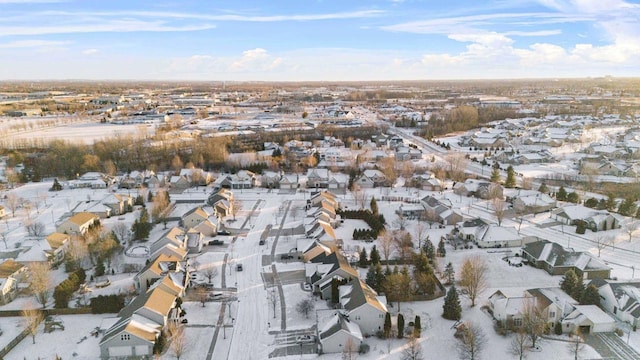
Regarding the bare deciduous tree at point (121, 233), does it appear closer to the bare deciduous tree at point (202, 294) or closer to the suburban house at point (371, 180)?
the bare deciduous tree at point (202, 294)

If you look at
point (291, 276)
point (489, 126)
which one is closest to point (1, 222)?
point (291, 276)

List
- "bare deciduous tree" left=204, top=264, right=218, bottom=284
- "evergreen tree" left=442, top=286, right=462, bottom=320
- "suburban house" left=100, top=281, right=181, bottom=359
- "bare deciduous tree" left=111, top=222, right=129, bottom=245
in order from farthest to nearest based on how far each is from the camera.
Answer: "bare deciduous tree" left=111, top=222, right=129, bottom=245
"bare deciduous tree" left=204, top=264, right=218, bottom=284
"evergreen tree" left=442, top=286, right=462, bottom=320
"suburban house" left=100, top=281, right=181, bottom=359

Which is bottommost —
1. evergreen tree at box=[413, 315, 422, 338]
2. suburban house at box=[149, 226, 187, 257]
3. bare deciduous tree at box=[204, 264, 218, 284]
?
bare deciduous tree at box=[204, 264, 218, 284]

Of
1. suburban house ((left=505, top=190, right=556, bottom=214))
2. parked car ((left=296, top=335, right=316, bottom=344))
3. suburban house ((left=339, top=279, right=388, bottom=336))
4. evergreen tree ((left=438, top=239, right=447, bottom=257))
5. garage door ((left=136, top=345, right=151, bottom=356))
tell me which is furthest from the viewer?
suburban house ((left=505, top=190, right=556, bottom=214))

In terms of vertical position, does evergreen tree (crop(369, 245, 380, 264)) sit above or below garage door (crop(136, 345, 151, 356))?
above

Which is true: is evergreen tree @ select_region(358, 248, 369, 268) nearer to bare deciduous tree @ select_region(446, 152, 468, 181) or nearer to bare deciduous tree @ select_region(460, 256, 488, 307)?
bare deciduous tree @ select_region(460, 256, 488, 307)

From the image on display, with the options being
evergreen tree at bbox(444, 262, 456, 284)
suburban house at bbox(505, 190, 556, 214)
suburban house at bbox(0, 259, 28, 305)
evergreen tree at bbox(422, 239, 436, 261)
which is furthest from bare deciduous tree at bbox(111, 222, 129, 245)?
suburban house at bbox(505, 190, 556, 214)

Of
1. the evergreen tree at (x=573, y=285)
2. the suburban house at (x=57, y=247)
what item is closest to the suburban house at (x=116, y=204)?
the suburban house at (x=57, y=247)
